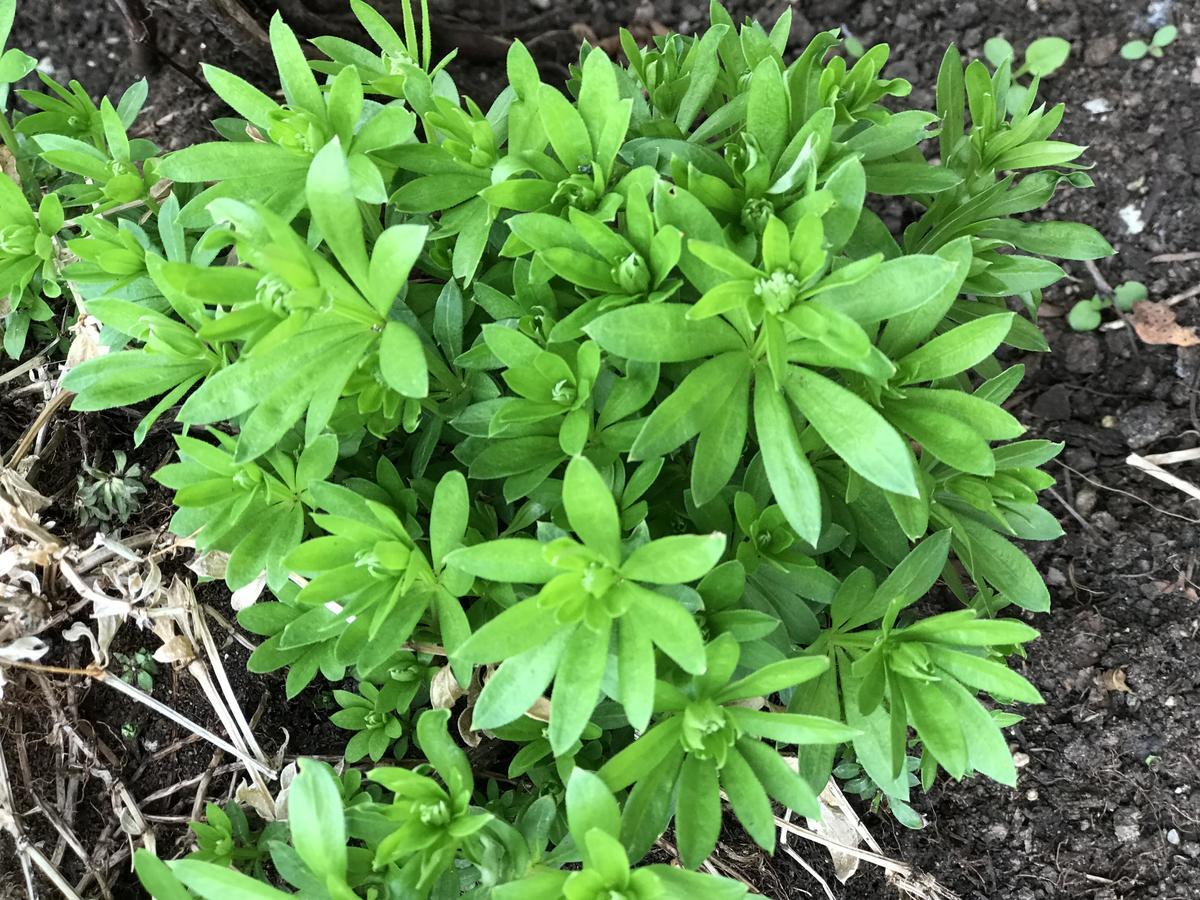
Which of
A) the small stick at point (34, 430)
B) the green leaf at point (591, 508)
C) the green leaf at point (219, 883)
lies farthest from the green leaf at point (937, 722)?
the small stick at point (34, 430)

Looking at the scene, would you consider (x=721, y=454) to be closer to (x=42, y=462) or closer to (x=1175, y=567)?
(x=42, y=462)

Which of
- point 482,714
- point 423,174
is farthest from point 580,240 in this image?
point 482,714

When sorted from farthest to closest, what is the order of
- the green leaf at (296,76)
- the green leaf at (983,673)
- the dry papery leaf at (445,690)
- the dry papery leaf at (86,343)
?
the dry papery leaf at (86,343) < the dry papery leaf at (445,690) < the green leaf at (296,76) < the green leaf at (983,673)

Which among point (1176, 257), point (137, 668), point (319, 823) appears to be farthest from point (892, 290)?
point (1176, 257)

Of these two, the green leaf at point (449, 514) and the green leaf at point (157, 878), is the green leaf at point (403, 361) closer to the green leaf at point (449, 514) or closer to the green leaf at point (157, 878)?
the green leaf at point (449, 514)

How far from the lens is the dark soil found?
2.35 meters

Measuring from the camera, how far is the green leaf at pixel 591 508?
1.29 meters

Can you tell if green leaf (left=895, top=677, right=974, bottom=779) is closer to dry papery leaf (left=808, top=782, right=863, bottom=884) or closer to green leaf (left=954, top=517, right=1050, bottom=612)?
green leaf (left=954, top=517, right=1050, bottom=612)

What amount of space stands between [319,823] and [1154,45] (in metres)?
3.52

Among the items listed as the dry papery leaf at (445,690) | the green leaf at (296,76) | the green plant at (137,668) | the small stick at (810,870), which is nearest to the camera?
the green leaf at (296,76)

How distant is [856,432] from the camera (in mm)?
A: 1382

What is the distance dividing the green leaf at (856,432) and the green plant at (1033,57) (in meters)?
2.23

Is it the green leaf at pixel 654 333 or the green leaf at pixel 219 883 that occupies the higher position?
the green leaf at pixel 654 333

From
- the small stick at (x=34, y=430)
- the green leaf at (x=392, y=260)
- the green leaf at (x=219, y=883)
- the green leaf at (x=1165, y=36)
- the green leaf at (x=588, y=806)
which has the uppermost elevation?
the green leaf at (x=392, y=260)
